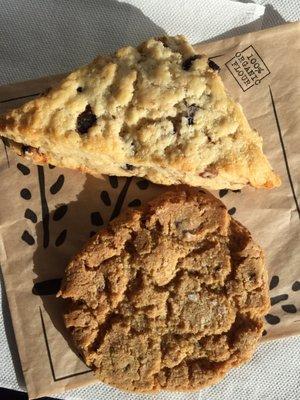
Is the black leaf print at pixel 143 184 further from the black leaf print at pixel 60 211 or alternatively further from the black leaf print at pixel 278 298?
the black leaf print at pixel 278 298

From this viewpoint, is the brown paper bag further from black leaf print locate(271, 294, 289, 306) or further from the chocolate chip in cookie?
the chocolate chip in cookie

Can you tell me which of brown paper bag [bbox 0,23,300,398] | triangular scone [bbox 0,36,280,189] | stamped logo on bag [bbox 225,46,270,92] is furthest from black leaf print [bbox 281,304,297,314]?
stamped logo on bag [bbox 225,46,270,92]

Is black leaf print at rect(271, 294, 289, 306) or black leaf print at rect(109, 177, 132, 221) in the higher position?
black leaf print at rect(109, 177, 132, 221)

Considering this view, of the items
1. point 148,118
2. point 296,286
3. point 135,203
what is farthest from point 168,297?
point 148,118

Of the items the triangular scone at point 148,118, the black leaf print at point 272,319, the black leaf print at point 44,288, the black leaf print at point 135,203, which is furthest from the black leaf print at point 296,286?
the black leaf print at point 44,288

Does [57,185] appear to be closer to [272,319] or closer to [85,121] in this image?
[85,121]
